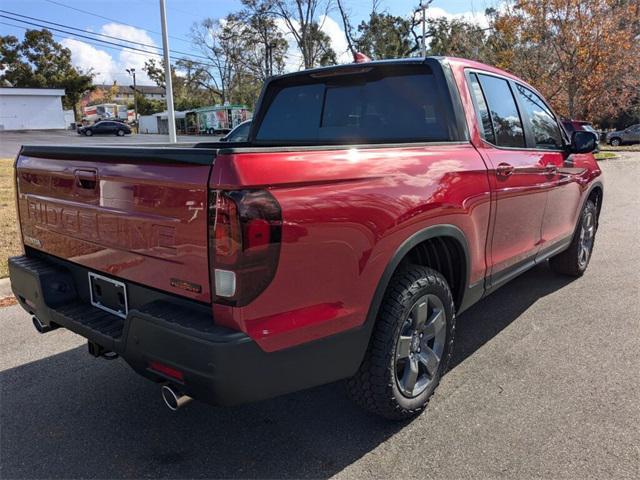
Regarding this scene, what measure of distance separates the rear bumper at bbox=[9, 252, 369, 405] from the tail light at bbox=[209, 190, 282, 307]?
18cm

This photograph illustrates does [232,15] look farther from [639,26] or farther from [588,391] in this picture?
[588,391]

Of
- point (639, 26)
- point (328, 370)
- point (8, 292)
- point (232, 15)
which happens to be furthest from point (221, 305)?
point (232, 15)

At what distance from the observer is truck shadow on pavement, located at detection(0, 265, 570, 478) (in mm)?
2525

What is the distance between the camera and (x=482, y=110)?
356 centimetres

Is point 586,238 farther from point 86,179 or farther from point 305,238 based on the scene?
point 86,179

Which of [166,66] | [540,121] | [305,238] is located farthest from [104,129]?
[305,238]

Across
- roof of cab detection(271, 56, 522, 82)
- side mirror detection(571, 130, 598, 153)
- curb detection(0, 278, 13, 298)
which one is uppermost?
roof of cab detection(271, 56, 522, 82)

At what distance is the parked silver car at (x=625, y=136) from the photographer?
113ft

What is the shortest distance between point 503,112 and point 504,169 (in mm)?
648

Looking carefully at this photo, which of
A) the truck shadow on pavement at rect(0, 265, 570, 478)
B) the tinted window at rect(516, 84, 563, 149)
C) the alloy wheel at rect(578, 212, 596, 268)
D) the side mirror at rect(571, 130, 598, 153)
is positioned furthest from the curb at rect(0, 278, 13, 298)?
the alloy wheel at rect(578, 212, 596, 268)

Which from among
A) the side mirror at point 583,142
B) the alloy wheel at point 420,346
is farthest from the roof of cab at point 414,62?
the alloy wheel at point 420,346

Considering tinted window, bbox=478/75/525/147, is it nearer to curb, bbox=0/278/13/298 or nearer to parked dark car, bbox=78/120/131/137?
curb, bbox=0/278/13/298

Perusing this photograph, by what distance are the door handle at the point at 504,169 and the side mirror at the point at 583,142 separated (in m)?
1.46

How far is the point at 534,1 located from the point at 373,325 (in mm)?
25039
